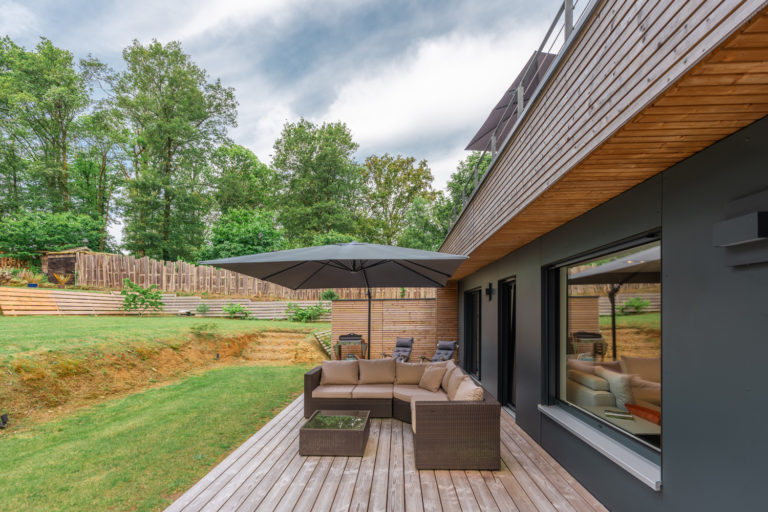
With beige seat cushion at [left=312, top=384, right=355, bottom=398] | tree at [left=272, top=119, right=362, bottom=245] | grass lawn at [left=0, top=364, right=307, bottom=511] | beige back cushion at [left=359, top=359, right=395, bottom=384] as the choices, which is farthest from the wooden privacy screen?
tree at [left=272, top=119, right=362, bottom=245]

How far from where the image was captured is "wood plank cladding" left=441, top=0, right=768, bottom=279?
1.30 metres

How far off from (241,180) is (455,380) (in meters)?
25.4

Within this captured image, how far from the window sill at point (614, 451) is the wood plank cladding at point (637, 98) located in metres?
1.93

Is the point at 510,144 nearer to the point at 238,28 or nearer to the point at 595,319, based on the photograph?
the point at 595,319

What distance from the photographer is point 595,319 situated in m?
3.67

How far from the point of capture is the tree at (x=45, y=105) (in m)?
19.9

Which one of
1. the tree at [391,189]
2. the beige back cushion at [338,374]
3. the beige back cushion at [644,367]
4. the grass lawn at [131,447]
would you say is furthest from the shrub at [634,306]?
the tree at [391,189]

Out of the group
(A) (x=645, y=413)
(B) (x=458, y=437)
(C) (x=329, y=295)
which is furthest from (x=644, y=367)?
(C) (x=329, y=295)

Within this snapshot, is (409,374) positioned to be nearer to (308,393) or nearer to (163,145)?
(308,393)

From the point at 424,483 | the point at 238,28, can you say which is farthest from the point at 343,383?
the point at 238,28

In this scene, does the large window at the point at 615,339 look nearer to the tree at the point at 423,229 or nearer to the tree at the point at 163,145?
the tree at the point at 423,229

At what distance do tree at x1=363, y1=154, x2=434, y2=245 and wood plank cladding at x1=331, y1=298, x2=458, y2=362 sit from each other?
1243 cm

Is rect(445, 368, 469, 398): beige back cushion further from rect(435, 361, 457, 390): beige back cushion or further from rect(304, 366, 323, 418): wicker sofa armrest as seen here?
rect(304, 366, 323, 418): wicker sofa armrest

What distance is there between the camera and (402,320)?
11547mm
